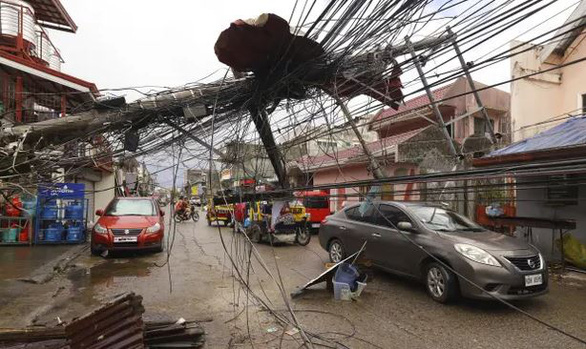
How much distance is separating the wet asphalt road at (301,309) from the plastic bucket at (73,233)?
4.88 metres

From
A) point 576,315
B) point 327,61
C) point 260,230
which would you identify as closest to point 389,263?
point 576,315

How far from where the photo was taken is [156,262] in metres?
10.9

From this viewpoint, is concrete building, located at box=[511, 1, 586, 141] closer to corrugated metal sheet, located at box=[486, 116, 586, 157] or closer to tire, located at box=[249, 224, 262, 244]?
corrugated metal sheet, located at box=[486, 116, 586, 157]

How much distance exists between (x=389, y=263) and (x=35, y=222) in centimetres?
1143

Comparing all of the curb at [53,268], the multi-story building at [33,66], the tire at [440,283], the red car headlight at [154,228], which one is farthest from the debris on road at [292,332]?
the red car headlight at [154,228]

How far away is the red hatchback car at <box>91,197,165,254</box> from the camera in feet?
36.7

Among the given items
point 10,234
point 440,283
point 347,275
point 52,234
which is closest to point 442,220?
point 440,283

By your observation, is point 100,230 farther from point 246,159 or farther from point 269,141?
point 269,141

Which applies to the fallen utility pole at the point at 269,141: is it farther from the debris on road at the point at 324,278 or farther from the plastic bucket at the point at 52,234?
the plastic bucket at the point at 52,234

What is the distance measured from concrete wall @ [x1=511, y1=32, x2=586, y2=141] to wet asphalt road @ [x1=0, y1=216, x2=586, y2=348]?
787cm

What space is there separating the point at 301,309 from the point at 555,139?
24.1ft

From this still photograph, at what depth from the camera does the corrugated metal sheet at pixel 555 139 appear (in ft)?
29.9

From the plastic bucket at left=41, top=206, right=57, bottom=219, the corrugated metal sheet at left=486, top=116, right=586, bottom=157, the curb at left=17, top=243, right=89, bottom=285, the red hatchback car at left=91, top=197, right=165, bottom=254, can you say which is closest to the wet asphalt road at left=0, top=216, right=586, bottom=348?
the curb at left=17, top=243, right=89, bottom=285

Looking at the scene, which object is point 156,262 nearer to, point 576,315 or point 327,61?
point 327,61
